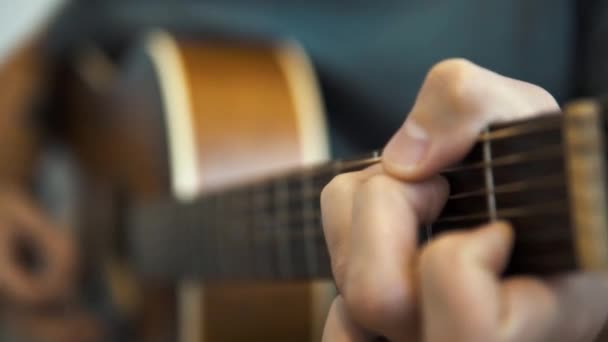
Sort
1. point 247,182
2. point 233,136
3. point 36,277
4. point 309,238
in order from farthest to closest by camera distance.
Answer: point 36,277 → point 233,136 → point 247,182 → point 309,238

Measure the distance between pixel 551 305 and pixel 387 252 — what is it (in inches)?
2.1

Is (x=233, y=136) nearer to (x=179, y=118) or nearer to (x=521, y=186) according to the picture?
(x=179, y=118)

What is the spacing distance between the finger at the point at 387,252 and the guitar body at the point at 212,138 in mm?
357

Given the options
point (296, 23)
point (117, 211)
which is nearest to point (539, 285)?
point (296, 23)

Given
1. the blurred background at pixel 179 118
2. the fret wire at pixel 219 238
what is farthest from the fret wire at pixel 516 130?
the fret wire at pixel 219 238

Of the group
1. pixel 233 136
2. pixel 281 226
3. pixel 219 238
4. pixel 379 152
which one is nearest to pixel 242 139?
pixel 233 136

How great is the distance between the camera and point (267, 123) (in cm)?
76

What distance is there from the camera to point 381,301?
0.80 feet

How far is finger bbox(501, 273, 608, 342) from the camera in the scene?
8.6 inches

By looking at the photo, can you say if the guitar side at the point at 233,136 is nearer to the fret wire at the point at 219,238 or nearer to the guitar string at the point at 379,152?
the fret wire at the point at 219,238

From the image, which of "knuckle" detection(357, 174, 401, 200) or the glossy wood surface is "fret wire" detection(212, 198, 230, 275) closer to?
the glossy wood surface

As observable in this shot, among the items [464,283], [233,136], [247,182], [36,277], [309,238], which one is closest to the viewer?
[464,283]

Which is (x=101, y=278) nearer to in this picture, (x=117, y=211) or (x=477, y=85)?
(x=117, y=211)

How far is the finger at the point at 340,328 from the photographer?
27 cm
